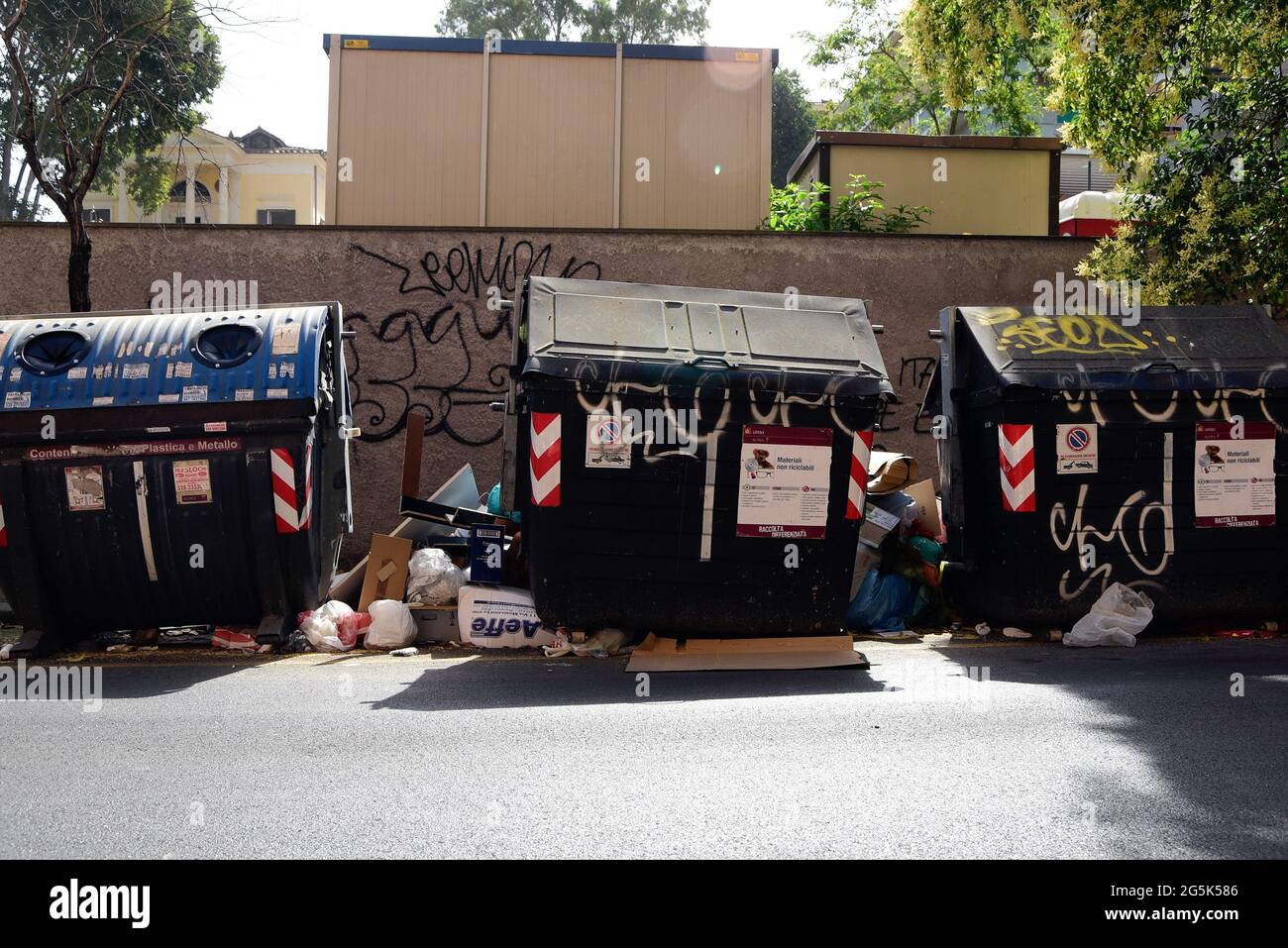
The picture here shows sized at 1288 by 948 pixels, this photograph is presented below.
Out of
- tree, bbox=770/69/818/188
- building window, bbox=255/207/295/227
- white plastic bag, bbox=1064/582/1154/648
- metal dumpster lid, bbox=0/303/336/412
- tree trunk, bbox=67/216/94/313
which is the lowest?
white plastic bag, bbox=1064/582/1154/648

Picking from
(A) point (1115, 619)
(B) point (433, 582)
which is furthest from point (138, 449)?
(A) point (1115, 619)

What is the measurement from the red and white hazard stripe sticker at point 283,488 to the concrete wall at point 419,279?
10.8ft

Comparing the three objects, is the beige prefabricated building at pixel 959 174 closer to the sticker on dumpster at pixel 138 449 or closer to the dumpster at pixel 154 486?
the dumpster at pixel 154 486

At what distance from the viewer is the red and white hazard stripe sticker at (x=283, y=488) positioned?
6512 millimetres

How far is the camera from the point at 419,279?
980 centimetres

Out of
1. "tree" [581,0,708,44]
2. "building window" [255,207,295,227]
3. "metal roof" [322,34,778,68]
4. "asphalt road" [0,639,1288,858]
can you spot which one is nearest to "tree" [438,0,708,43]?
"tree" [581,0,708,44]

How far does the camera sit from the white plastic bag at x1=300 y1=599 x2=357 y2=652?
22.4ft

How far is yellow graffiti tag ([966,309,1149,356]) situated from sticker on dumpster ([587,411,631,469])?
7.74 feet

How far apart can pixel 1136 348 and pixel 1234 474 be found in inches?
35.3

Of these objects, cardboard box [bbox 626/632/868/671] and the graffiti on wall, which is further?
the graffiti on wall

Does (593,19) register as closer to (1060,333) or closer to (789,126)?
(789,126)

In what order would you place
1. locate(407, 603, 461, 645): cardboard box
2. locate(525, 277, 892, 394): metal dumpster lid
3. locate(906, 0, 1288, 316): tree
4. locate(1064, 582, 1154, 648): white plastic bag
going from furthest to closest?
locate(906, 0, 1288, 316): tree → locate(407, 603, 461, 645): cardboard box → locate(1064, 582, 1154, 648): white plastic bag → locate(525, 277, 892, 394): metal dumpster lid

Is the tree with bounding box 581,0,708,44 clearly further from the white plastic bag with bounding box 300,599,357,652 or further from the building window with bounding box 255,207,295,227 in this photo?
the white plastic bag with bounding box 300,599,357,652

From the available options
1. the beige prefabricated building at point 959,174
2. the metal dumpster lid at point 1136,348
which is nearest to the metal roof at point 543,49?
the beige prefabricated building at point 959,174
